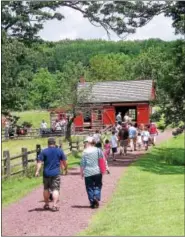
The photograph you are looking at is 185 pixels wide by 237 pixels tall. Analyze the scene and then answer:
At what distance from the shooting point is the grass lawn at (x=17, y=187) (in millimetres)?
13927

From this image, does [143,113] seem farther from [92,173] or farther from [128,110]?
[92,173]

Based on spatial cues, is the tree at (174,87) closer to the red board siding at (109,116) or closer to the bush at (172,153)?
the bush at (172,153)

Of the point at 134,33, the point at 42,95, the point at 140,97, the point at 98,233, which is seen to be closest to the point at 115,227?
the point at 98,233

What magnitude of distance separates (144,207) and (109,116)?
1437 inches

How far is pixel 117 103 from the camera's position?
47.3 metres

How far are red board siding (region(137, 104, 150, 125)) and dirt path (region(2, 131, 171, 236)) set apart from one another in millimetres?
29816

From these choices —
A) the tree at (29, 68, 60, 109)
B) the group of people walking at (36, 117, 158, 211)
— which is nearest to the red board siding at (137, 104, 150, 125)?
the tree at (29, 68, 60, 109)

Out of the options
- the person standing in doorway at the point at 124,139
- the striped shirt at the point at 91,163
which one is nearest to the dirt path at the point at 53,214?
the striped shirt at the point at 91,163

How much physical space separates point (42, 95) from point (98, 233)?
74168mm

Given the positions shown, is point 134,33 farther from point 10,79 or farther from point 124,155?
point 124,155

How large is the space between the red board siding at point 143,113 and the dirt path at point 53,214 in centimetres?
2982

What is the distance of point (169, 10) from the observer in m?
19.9

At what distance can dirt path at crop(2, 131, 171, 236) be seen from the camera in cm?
914

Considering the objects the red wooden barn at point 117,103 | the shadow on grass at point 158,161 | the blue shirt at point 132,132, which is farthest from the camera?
the red wooden barn at point 117,103
